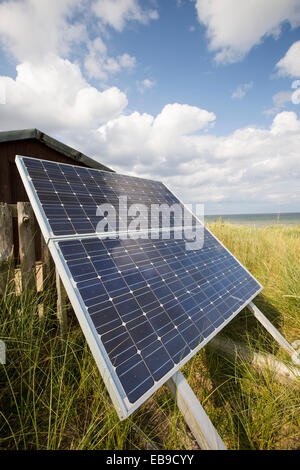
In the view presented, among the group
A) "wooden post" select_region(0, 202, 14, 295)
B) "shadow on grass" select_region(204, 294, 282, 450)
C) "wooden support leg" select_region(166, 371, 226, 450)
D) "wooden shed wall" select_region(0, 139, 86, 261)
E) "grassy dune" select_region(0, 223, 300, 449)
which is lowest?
"shadow on grass" select_region(204, 294, 282, 450)

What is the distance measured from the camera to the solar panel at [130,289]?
1806mm

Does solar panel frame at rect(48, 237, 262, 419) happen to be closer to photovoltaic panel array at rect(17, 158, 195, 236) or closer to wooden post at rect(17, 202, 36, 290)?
photovoltaic panel array at rect(17, 158, 195, 236)

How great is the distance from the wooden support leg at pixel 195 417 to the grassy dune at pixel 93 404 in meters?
0.18

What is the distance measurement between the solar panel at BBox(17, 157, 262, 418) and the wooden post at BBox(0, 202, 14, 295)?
0.76 metres

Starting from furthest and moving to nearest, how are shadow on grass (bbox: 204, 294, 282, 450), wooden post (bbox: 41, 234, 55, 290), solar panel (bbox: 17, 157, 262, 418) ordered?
wooden post (bbox: 41, 234, 55, 290) → shadow on grass (bbox: 204, 294, 282, 450) → solar panel (bbox: 17, 157, 262, 418)

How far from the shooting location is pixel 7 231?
3176 millimetres

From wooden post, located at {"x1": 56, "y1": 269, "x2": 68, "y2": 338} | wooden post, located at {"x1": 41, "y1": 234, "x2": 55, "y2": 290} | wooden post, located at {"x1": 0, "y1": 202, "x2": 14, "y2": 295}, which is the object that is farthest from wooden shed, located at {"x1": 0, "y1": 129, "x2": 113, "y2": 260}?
wooden post, located at {"x1": 56, "y1": 269, "x2": 68, "y2": 338}

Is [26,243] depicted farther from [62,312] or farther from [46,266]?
[62,312]

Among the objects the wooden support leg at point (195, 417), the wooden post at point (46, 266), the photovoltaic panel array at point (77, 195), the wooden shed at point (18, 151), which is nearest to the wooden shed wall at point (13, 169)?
the wooden shed at point (18, 151)

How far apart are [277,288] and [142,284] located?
13.8 ft

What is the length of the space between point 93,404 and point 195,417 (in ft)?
3.70

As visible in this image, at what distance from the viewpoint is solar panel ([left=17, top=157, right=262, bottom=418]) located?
1806 millimetres

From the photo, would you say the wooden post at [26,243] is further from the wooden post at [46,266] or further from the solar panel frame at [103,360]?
the solar panel frame at [103,360]

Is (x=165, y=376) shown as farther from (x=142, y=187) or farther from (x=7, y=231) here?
(x=142, y=187)
